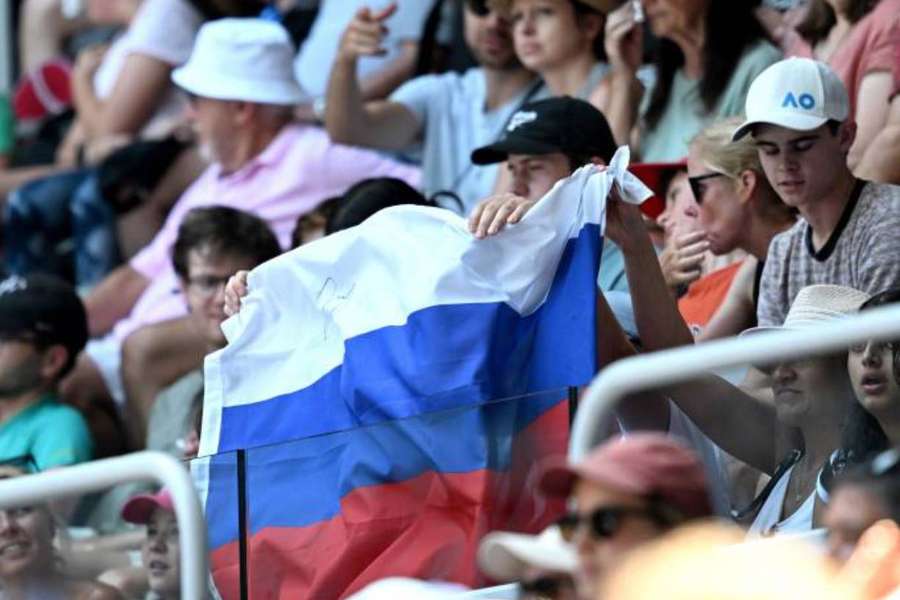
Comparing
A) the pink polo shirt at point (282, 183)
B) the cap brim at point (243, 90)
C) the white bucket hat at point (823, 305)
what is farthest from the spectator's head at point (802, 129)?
the cap brim at point (243, 90)

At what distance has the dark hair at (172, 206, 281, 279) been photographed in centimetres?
709

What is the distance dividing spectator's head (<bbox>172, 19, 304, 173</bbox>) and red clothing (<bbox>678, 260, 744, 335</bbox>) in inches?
92.3

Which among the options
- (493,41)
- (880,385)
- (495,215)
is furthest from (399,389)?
(493,41)

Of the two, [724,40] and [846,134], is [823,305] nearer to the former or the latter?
[846,134]

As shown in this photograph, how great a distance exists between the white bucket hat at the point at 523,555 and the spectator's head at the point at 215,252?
315 cm

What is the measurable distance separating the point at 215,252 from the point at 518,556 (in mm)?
3701

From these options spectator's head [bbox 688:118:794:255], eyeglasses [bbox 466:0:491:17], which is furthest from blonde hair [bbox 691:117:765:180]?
eyeglasses [bbox 466:0:491:17]

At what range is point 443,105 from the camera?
7922 mm

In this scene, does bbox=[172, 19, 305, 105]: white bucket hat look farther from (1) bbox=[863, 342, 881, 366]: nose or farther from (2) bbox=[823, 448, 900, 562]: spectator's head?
(2) bbox=[823, 448, 900, 562]: spectator's head

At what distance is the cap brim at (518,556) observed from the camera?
331cm

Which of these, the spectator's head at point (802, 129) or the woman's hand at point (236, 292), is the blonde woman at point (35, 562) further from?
the spectator's head at point (802, 129)

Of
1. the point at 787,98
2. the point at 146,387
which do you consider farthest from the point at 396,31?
the point at 787,98

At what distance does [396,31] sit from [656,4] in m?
1.74

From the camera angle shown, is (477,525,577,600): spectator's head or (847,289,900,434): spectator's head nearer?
(477,525,577,600): spectator's head
